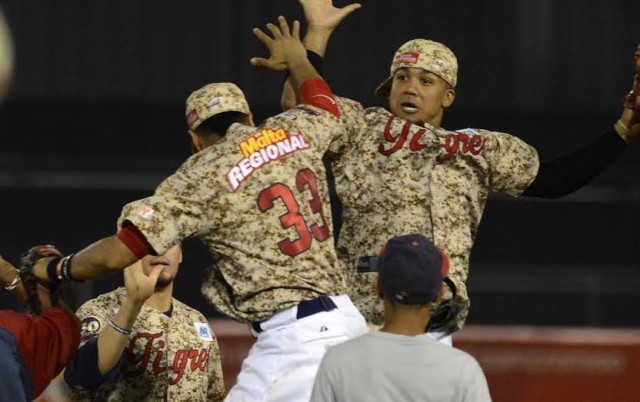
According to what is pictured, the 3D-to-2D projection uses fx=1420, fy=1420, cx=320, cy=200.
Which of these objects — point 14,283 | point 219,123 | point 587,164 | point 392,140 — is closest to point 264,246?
point 219,123

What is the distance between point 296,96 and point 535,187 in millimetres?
1264

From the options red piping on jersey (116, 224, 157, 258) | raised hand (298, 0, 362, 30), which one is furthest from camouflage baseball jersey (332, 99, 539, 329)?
red piping on jersey (116, 224, 157, 258)

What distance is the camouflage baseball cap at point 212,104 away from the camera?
6395 mm

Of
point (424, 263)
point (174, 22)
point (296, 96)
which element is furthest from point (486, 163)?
point (174, 22)

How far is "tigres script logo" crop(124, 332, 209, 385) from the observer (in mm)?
6852

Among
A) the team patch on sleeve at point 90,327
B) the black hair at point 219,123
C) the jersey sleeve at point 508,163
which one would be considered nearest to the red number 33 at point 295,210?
the black hair at point 219,123

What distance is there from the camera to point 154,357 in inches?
271

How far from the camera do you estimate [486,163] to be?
6.71m

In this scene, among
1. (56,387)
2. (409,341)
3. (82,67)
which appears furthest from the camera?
(82,67)

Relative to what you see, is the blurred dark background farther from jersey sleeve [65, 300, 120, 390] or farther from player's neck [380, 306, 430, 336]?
player's neck [380, 306, 430, 336]

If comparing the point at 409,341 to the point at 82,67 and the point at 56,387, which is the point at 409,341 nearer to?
the point at 56,387

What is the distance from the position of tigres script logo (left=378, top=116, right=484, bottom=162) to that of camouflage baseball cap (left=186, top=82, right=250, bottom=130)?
0.67 m

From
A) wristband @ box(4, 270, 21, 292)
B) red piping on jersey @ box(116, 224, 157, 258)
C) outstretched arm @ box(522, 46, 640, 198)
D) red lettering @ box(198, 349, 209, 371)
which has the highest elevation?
outstretched arm @ box(522, 46, 640, 198)

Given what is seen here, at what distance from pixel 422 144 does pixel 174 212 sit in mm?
1352
